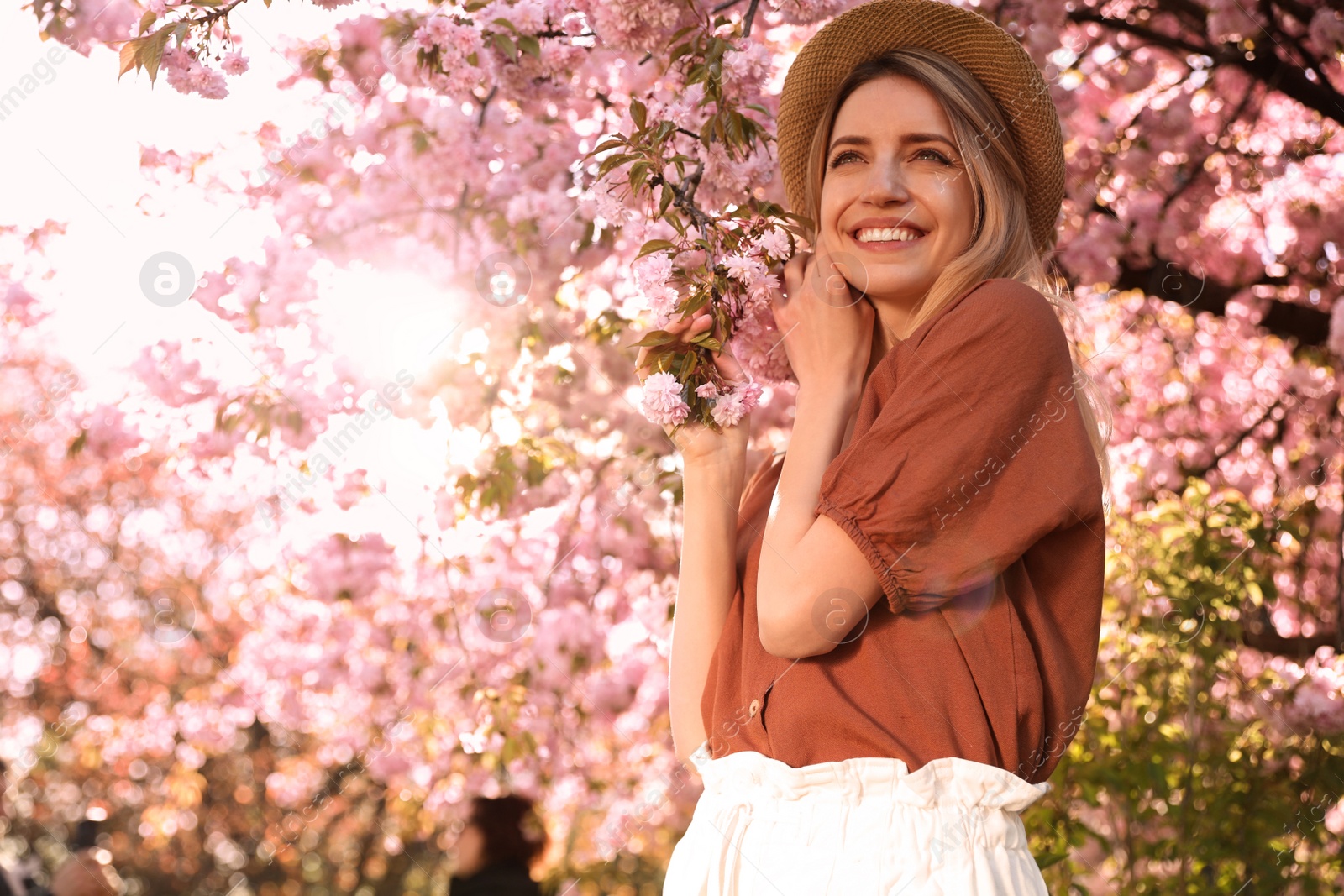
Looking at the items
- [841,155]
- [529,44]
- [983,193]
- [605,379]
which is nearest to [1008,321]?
[983,193]

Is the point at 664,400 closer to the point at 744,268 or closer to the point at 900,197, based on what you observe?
the point at 744,268

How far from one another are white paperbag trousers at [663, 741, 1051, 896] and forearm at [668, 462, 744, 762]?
9.3 inches

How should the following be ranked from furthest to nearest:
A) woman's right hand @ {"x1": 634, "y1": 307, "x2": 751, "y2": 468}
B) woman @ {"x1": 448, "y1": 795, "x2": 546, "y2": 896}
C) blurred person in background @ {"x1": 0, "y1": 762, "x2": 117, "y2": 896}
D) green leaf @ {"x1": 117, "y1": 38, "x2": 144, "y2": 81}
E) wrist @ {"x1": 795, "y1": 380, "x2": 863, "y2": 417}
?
blurred person in background @ {"x1": 0, "y1": 762, "x2": 117, "y2": 896} → woman @ {"x1": 448, "y1": 795, "x2": 546, "y2": 896} → green leaf @ {"x1": 117, "y1": 38, "x2": 144, "y2": 81} → woman's right hand @ {"x1": 634, "y1": 307, "x2": 751, "y2": 468} → wrist @ {"x1": 795, "y1": 380, "x2": 863, "y2": 417}

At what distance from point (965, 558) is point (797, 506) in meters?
0.20

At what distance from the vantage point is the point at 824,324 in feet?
5.00

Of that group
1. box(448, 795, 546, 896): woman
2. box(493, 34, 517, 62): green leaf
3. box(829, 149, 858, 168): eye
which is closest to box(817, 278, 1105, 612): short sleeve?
box(829, 149, 858, 168): eye

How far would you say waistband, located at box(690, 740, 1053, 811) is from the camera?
4.08 feet

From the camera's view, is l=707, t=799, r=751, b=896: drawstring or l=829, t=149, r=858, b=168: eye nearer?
l=707, t=799, r=751, b=896: drawstring

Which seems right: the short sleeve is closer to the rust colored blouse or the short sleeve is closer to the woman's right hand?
the rust colored blouse

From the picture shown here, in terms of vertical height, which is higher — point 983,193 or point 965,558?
point 983,193

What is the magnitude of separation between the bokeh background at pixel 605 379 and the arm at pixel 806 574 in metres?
0.49

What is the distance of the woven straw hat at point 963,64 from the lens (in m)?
1.55

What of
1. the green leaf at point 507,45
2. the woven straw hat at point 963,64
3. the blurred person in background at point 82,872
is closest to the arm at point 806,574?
the woven straw hat at point 963,64

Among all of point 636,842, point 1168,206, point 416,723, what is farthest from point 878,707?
point 636,842
